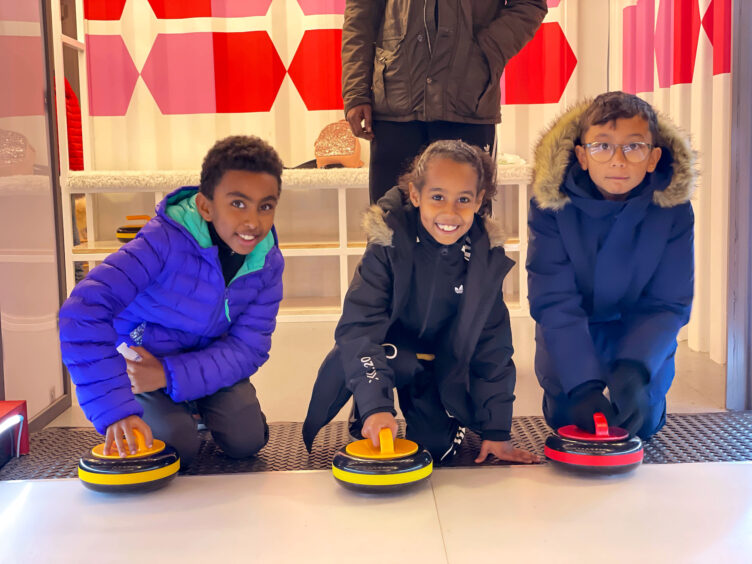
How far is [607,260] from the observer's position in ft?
5.78

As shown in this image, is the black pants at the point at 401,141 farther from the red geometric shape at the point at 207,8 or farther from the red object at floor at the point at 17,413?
the red geometric shape at the point at 207,8

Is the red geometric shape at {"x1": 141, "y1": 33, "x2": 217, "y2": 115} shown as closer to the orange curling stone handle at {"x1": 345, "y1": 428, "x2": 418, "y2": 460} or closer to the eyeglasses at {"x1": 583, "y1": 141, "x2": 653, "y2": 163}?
the eyeglasses at {"x1": 583, "y1": 141, "x2": 653, "y2": 163}

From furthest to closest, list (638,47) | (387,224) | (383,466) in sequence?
(638,47)
(387,224)
(383,466)

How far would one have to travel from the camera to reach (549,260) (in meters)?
1.78

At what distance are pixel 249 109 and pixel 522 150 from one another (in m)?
1.32

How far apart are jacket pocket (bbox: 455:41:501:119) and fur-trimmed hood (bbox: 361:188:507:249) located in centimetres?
45

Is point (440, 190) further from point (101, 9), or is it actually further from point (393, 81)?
point (101, 9)

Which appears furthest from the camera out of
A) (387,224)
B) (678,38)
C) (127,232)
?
(127,232)

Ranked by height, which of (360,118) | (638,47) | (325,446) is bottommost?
(325,446)

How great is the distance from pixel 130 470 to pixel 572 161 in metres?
1.15

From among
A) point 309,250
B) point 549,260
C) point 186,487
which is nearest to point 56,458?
point 186,487

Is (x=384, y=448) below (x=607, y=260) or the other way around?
below

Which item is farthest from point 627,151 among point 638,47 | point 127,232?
point 127,232

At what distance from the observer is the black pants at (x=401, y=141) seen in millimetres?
2051
